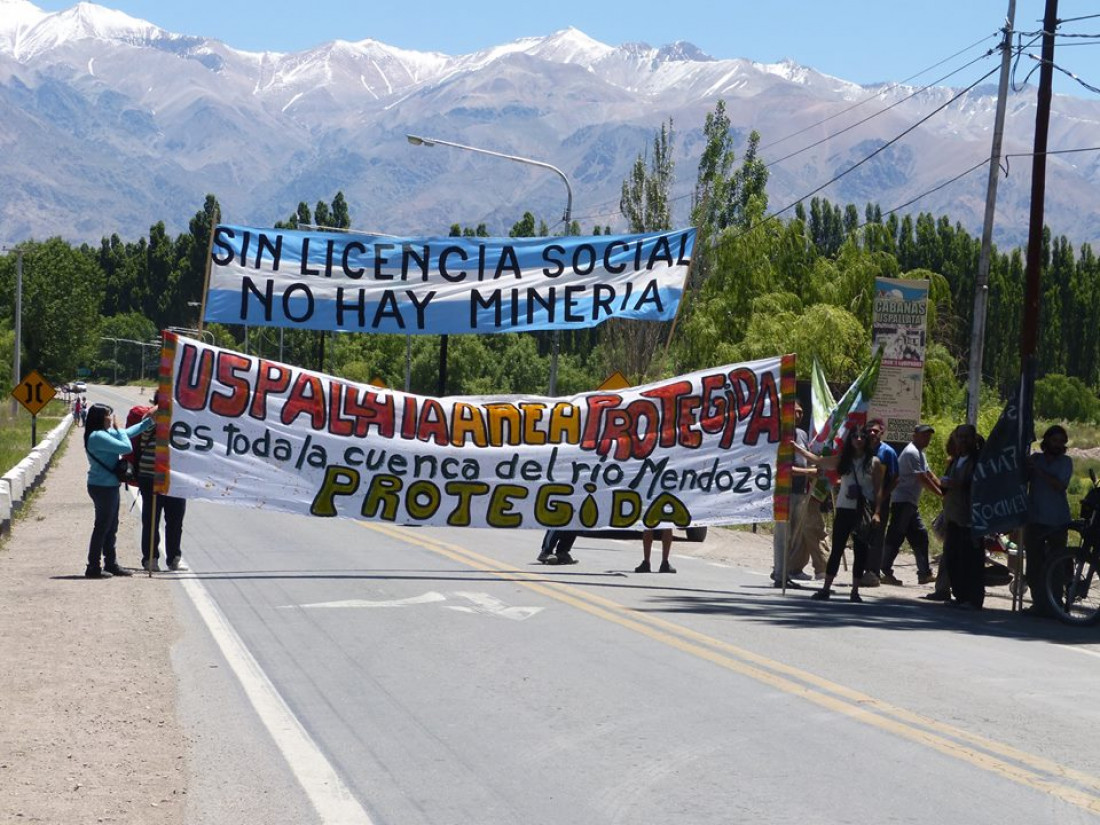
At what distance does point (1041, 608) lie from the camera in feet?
47.4

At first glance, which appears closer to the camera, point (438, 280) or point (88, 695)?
point (88, 695)

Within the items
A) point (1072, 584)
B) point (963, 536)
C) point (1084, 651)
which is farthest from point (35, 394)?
point (1084, 651)

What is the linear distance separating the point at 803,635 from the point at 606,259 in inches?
215

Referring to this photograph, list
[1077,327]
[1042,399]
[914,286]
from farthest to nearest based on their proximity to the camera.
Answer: [1077,327] < [1042,399] < [914,286]

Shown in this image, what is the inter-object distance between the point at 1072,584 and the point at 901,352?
8.93m

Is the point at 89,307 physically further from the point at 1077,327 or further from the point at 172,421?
the point at 172,421

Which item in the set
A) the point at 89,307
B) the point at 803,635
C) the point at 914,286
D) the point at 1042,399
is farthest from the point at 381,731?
the point at 89,307

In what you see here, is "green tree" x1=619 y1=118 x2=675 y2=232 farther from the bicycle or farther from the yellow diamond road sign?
the bicycle

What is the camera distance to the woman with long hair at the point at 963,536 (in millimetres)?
15336

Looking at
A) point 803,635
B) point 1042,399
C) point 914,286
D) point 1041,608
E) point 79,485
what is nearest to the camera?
point 803,635

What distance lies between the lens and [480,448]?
16094mm

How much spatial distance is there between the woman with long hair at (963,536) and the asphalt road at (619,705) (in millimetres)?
458

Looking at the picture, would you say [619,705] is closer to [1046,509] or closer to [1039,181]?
[1046,509]

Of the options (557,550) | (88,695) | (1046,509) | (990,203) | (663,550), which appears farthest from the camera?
(990,203)
